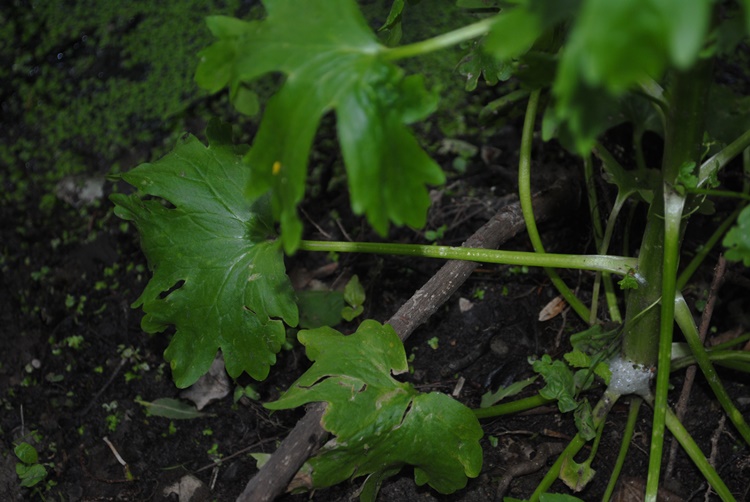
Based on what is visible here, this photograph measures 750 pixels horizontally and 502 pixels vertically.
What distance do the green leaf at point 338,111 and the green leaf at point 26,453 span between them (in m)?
1.23

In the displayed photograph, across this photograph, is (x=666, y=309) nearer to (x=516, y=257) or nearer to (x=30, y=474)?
(x=516, y=257)

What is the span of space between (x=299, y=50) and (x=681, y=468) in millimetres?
1316

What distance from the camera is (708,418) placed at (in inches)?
70.1

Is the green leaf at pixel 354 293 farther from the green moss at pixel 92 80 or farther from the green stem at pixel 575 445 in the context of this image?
the green moss at pixel 92 80

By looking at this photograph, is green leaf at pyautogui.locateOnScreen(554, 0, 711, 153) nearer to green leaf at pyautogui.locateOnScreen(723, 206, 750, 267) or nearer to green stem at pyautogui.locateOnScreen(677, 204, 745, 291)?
green leaf at pyautogui.locateOnScreen(723, 206, 750, 267)

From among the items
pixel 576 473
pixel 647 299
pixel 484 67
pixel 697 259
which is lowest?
pixel 576 473

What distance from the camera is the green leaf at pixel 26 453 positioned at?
1.89 meters

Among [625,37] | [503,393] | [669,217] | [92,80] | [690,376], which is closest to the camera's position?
[625,37]

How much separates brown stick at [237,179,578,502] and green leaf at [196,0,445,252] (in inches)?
20.0

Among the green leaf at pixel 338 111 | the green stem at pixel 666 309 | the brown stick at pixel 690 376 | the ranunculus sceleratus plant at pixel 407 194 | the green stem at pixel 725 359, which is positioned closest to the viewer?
the ranunculus sceleratus plant at pixel 407 194

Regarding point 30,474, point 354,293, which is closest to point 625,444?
point 354,293

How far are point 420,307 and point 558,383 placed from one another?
0.36m

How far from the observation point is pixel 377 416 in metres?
1.43

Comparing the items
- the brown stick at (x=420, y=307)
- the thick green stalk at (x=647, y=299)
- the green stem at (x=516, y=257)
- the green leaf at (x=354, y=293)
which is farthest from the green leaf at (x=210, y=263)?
the thick green stalk at (x=647, y=299)
